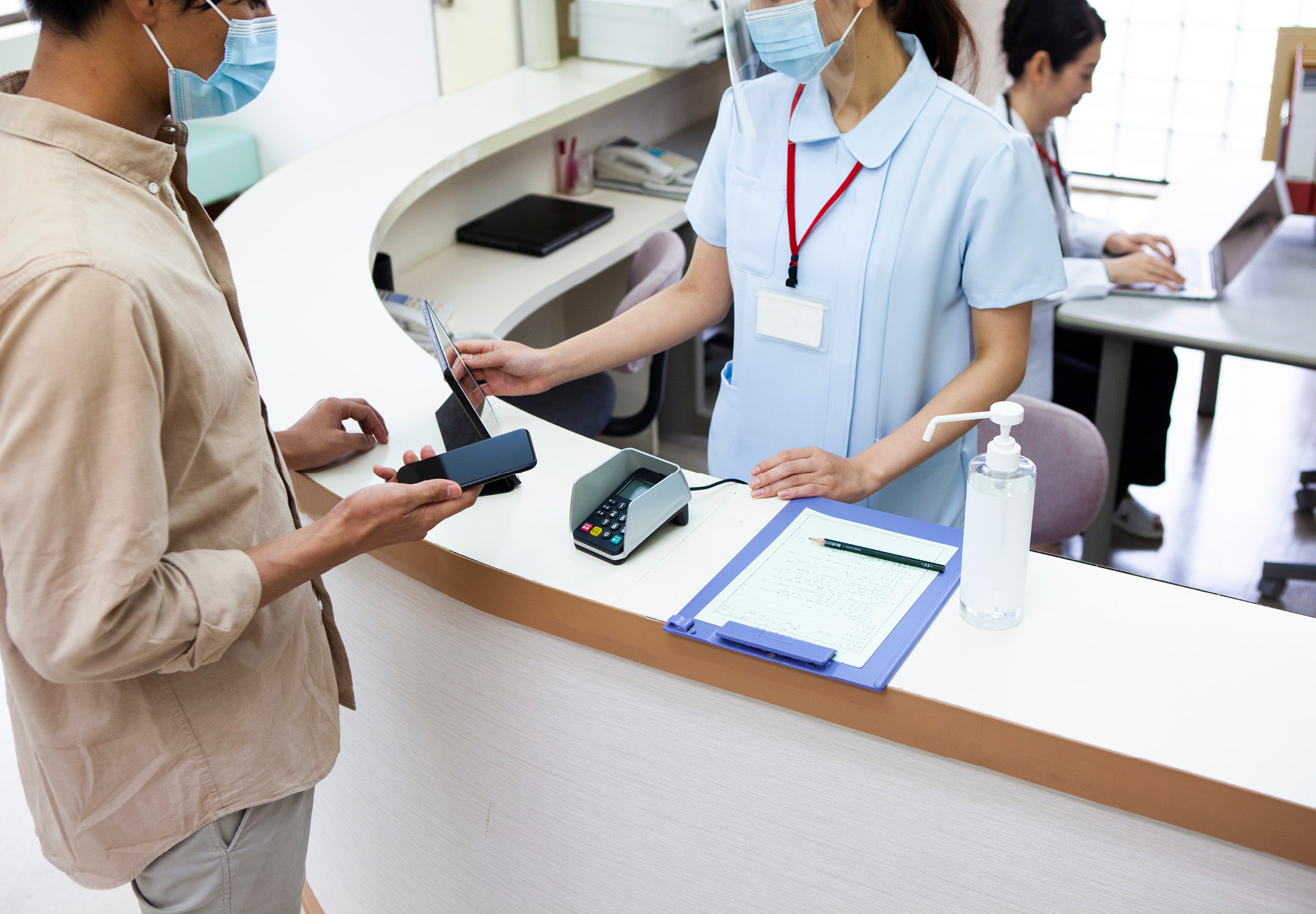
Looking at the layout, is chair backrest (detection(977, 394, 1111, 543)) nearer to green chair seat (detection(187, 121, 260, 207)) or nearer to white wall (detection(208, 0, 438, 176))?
A: white wall (detection(208, 0, 438, 176))

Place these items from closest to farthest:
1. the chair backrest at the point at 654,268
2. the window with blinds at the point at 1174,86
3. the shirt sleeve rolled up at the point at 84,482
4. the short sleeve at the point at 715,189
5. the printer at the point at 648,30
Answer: the shirt sleeve rolled up at the point at 84,482 < the short sleeve at the point at 715,189 < the chair backrest at the point at 654,268 < the printer at the point at 648,30 < the window with blinds at the point at 1174,86

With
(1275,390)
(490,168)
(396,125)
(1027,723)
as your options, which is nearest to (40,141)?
(1027,723)

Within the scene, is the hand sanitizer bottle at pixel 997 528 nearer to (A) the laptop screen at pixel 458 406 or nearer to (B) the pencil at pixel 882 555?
(B) the pencil at pixel 882 555

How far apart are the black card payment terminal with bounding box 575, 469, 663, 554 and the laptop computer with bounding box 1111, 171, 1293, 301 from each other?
191 cm

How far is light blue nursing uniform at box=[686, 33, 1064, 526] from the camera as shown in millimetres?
1442

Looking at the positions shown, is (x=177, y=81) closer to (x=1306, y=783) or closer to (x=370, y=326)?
(x=370, y=326)

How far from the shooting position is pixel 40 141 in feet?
3.16

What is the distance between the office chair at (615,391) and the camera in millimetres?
2475

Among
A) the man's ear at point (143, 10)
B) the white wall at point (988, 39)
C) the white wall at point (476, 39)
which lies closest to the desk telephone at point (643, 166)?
the white wall at point (476, 39)

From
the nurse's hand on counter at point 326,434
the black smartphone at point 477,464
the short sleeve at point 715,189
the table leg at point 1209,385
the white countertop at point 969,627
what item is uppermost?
the short sleeve at point 715,189

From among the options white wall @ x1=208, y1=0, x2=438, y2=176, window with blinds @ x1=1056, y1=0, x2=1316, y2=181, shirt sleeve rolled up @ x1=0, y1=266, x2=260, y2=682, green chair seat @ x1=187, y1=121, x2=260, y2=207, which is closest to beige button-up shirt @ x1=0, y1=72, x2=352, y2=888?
shirt sleeve rolled up @ x1=0, y1=266, x2=260, y2=682

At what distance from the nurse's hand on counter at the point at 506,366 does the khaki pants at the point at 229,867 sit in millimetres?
614

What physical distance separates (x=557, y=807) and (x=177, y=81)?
3.02ft

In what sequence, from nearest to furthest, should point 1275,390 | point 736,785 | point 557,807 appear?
1. point 736,785
2. point 557,807
3. point 1275,390
